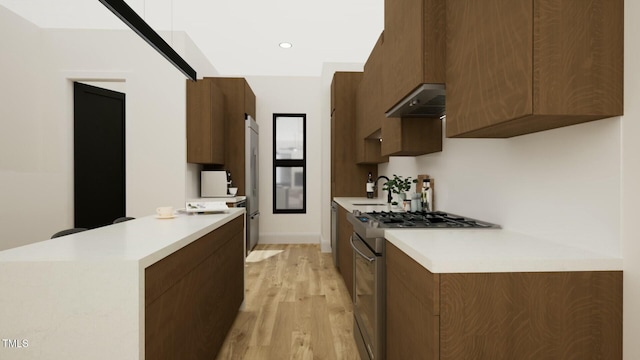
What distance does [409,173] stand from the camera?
11.6 feet

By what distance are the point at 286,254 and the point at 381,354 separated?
371cm

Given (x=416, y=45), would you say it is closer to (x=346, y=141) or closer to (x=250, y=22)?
(x=346, y=141)

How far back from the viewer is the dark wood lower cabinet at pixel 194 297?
49.9 inches

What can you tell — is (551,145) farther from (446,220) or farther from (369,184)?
(369,184)

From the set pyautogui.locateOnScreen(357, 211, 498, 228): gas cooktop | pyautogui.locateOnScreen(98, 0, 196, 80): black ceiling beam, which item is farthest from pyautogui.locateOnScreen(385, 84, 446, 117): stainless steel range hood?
pyautogui.locateOnScreen(98, 0, 196, 80): black ceiling beam

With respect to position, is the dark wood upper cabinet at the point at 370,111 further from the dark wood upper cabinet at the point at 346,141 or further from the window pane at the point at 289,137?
the window pane at the point at 289,137

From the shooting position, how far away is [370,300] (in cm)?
198

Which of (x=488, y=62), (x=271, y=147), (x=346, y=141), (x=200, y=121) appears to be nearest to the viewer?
(x=488, y=62)

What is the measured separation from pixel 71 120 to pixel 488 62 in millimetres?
4870

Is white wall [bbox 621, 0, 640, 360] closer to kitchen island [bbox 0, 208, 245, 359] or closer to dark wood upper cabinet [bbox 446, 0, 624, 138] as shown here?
dark wood upper cabinet [bbox 446, 0, 624, 138]

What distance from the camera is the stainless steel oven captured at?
182cm

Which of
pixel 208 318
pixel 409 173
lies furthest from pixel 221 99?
pixel 208 318

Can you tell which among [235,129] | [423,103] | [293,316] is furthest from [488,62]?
[235,129]

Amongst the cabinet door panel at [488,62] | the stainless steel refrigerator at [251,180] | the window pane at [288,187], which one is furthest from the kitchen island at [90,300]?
the window pane at [288,187]
